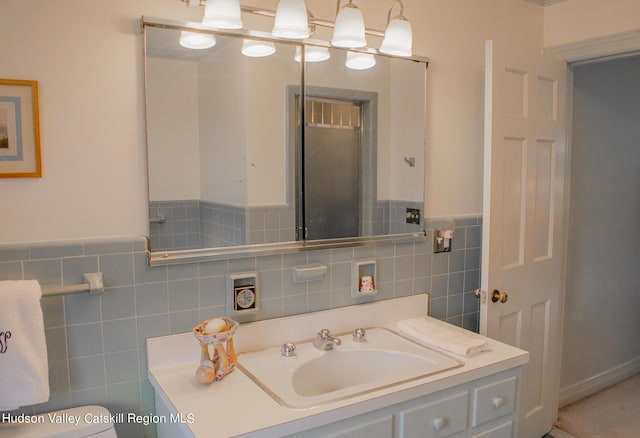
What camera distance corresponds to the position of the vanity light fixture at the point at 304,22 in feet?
4.98

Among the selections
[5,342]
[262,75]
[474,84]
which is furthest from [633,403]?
[5,342]

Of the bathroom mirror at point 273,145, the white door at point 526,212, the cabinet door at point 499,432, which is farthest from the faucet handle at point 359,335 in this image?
the white door at point 526,212

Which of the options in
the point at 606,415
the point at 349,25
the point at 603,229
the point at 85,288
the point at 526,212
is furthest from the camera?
the point at 603,229

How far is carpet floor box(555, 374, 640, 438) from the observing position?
2.76 meters

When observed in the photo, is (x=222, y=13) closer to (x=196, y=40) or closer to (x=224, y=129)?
(x=196, y=40)

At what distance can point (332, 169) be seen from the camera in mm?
1940

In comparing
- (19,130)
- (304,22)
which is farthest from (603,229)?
(19,130)

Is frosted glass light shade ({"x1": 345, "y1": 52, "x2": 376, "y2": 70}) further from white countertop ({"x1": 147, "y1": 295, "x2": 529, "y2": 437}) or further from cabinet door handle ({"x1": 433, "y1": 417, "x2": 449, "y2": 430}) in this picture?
cabinet door handle ({"x1": 433, "y1": 417, "x2": 449, "y2": 430})

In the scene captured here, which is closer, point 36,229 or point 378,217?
point 36,229

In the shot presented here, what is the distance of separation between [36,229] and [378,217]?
1.22 meters

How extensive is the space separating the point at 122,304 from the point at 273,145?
0.73 m

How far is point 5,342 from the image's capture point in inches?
50.6

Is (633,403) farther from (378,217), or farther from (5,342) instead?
(5,342)

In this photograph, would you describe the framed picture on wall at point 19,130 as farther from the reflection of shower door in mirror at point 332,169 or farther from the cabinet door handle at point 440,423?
the cabinet door handle at point 440,423
